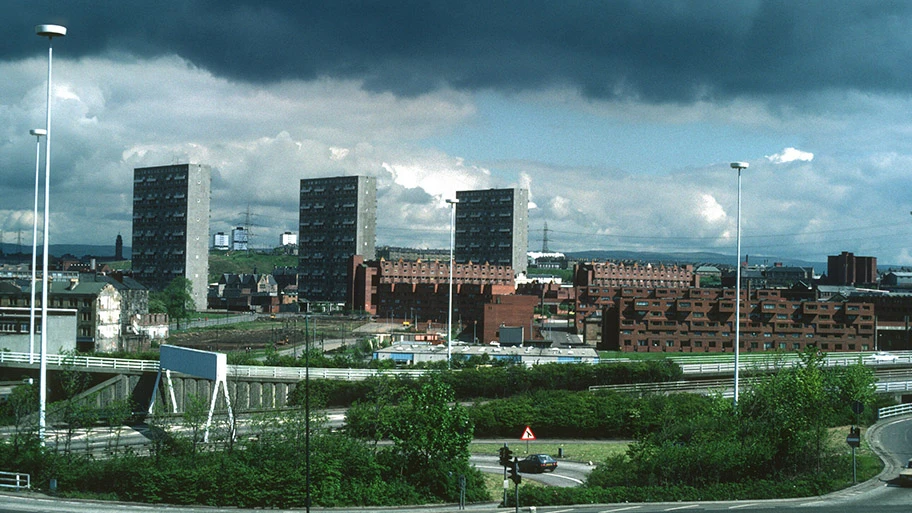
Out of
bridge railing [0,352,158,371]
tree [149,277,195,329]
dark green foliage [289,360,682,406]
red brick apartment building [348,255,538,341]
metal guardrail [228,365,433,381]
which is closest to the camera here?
dark green foliage [289,360,682,406]

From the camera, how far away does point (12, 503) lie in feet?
93.7

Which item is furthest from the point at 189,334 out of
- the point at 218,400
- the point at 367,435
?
the point at 367,435

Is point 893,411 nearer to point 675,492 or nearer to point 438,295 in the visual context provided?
point 675,492

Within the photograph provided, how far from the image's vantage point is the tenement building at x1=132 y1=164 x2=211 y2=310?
6393 inches

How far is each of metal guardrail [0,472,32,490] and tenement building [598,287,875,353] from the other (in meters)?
81.5

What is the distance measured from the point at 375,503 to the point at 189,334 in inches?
3660

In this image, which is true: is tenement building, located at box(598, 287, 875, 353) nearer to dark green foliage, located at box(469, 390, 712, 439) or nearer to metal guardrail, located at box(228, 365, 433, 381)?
metal guardrail, located at box(228, 365, 433, 381)

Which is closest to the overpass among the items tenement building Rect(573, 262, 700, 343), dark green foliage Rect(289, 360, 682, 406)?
dark green foliage Rect(289, 360, 682, 406)

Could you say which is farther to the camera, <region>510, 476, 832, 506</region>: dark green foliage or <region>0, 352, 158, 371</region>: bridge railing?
<region>0, 352, 158, 371</region>: bridge railing

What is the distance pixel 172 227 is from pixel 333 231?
108 feet

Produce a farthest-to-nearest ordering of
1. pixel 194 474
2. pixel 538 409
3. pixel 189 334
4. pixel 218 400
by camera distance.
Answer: pixel 189 334 → pixel 218 400 → pixel 538 409 → pixel 194 474

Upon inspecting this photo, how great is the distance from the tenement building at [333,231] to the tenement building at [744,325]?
82.1 m

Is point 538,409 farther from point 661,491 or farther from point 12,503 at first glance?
point 12,503

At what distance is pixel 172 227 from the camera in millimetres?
163875
